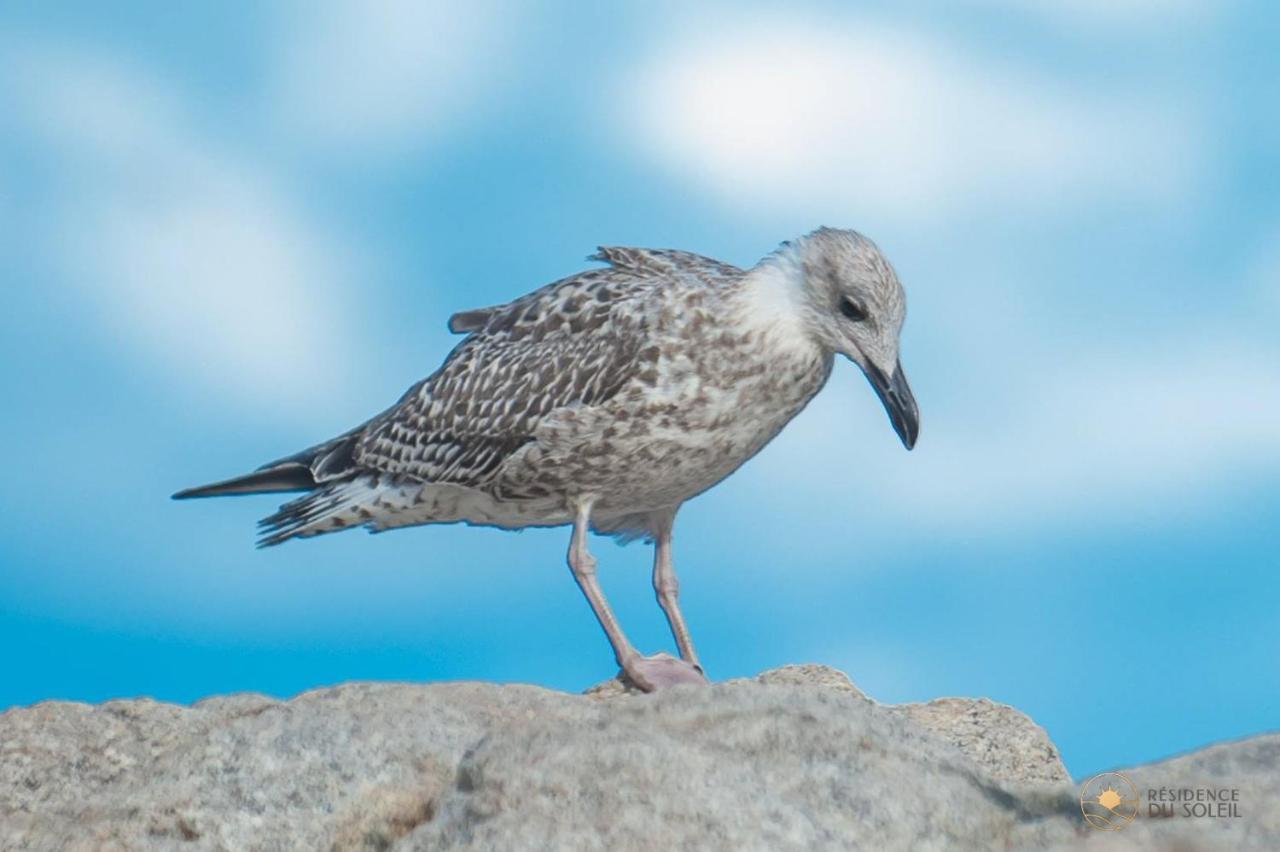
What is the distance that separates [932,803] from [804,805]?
0.36m

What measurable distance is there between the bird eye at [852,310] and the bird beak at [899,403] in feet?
0.86

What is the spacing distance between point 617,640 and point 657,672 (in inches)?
12.7

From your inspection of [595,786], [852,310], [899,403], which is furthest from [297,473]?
[595,786]

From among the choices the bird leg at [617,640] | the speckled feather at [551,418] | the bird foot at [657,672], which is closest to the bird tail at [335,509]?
the speckled feather at [551,418]

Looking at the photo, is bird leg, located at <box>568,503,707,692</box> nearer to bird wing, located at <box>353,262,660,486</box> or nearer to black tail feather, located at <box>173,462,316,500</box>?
bird wing, located at <box>353,262,660,486</box>

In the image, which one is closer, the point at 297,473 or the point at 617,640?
the point at 617,640

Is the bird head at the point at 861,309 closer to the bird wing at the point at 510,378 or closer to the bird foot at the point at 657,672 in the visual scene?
the bird wing at the point at 510,378

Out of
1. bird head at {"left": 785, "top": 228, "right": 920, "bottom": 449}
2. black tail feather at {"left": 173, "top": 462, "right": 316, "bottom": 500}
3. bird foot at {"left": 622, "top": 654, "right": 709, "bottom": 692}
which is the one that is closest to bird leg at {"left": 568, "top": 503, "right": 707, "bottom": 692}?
bird foot at {"left": 622, "top": 654, "right": 709, "bottom": 692}

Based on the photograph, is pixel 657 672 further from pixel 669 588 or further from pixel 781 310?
pixel 781 310

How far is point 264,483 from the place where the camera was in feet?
35.7

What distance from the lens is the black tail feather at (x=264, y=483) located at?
1077 centimetres

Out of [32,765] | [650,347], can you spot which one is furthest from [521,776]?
[650,347]

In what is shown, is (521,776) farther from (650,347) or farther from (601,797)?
(650,347)

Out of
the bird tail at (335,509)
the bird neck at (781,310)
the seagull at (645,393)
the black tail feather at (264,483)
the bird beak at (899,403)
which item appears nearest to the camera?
the bird beak at (899,403)
